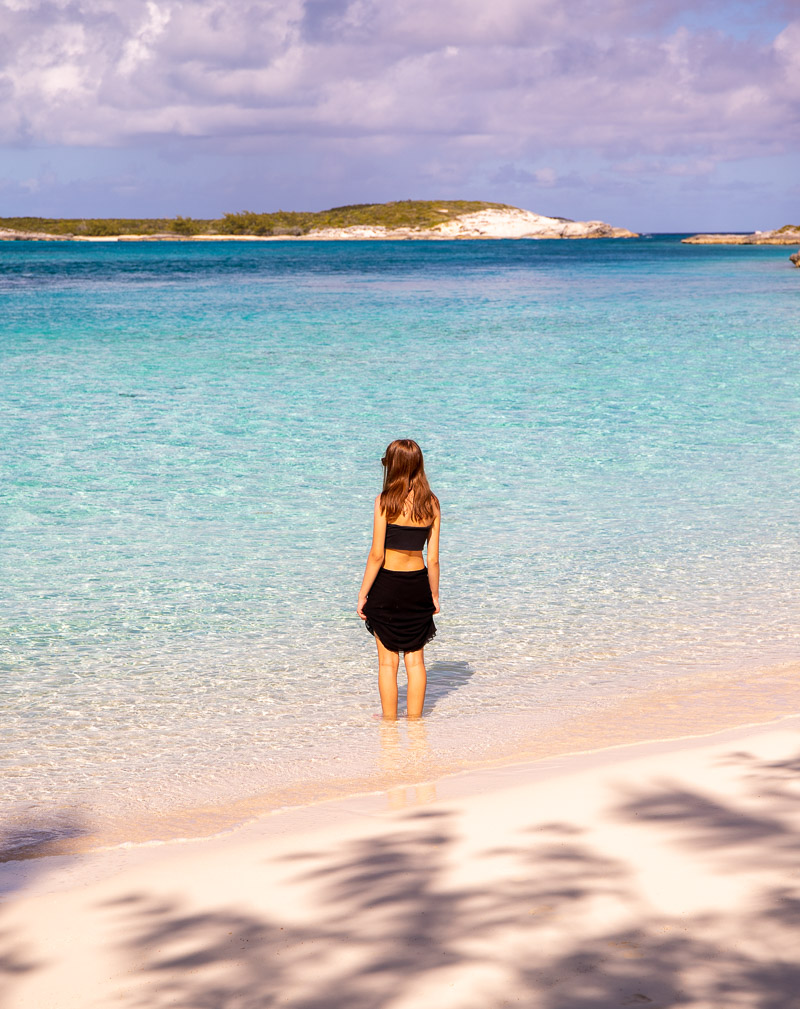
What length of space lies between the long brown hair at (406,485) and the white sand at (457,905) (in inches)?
64.7

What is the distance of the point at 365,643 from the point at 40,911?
385cm

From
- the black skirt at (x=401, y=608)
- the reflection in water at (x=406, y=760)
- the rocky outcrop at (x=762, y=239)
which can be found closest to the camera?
the reflection in water at (x=406, y=760)

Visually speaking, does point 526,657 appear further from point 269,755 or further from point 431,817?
point 431,817

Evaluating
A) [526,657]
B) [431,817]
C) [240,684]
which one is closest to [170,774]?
[240,684]

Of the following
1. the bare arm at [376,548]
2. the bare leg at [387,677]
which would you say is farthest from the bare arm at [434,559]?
the bare leg at [387,677]

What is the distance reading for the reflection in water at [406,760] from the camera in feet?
15.9

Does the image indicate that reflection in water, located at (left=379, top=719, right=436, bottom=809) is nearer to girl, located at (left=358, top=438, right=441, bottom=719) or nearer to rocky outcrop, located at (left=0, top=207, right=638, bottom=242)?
girl, located at (left=358, top=438, right=441, bottom=719)

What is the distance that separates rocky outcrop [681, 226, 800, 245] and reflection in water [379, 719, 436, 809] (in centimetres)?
11667

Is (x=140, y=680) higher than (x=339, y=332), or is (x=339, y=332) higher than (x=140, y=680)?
(x=339, y=332)

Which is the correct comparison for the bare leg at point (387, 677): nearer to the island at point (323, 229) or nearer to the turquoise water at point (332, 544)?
the turquoise water at point (332, 544)

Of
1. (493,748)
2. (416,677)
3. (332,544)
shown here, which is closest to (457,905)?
(493,748)

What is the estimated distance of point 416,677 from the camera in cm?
593

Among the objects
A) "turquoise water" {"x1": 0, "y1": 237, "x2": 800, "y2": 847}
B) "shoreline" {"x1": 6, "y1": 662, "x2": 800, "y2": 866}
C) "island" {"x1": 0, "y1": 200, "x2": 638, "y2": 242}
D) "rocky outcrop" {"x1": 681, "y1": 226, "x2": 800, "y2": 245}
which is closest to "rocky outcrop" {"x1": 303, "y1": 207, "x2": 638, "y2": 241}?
"island" {"x1": 0, "y1": 200, "x2": 638, "y2": 242}

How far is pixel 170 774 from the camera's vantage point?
536cm
